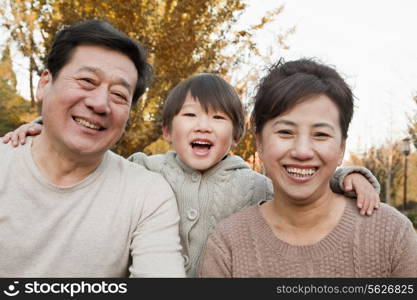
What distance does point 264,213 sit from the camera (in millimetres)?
2340

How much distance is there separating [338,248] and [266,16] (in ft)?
30.5

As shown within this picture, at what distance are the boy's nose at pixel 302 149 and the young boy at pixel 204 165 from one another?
43cm

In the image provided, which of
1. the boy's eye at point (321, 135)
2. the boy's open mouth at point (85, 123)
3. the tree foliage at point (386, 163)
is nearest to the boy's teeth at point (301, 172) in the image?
the boy's eye at point (321, 135)

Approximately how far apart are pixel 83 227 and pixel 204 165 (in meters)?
0.86

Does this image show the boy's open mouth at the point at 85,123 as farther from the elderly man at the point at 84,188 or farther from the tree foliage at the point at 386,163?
the tree foliage at the point at 386,163

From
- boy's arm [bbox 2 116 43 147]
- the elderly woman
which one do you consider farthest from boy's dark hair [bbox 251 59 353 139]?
boy's arm [bbox 2 116 43 147]

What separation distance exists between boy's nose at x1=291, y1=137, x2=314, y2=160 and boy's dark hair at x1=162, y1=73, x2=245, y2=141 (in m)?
0.74

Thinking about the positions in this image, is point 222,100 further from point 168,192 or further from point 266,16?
point 266,16

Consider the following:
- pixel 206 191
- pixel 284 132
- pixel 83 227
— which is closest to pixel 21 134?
pixel 83 227

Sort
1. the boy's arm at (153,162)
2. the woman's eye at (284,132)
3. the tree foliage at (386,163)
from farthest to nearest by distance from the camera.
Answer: the tree foliage at (386,163)
the boy's arm at (153,162)
the woman's eye at (284,132)

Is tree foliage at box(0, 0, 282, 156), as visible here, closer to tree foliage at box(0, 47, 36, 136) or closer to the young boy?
tree foliage at box(0, 47, 36, 136)

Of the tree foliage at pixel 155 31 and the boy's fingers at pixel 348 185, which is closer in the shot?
the boy's fingers at pixel 348 185

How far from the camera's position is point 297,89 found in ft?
7.00

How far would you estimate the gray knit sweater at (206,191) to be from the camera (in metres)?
2.40
